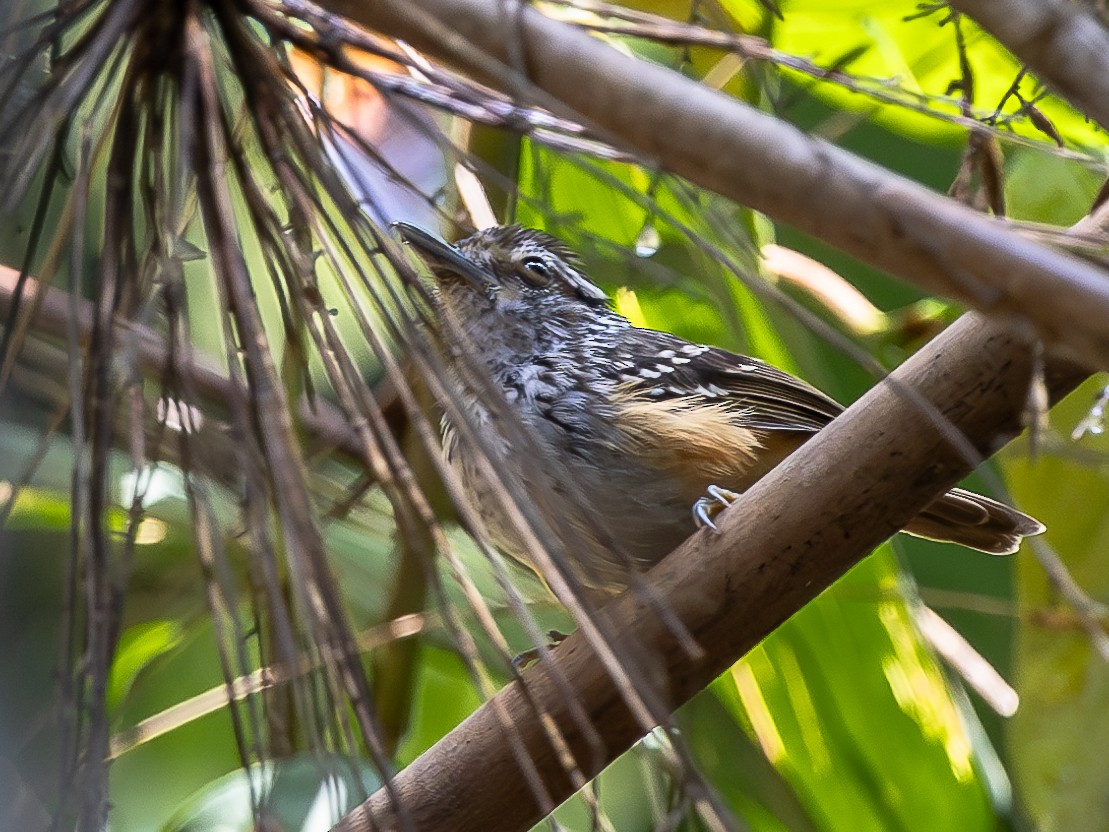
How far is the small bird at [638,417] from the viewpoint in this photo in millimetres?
2074

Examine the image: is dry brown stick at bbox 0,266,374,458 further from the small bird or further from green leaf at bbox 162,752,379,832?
green leaf at bbox 162,752,379,832

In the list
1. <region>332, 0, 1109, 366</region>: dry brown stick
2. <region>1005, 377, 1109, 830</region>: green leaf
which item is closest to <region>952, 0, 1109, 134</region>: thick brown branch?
<region>332, 0, 1109, 366</region>: dry brown stick

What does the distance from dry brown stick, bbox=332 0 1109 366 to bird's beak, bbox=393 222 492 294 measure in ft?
5.05

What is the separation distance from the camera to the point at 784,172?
753 millimetres

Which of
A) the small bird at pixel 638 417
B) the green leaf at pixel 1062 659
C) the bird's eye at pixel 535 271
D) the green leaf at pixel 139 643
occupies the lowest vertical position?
the green leaf at pixel 1062 659

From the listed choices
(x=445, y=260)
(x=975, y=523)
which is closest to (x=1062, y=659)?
(x=975, y=523)

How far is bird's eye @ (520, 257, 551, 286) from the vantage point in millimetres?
2580

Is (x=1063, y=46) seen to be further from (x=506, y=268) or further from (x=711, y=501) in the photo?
(x=506, y=268)

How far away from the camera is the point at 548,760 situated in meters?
1.49

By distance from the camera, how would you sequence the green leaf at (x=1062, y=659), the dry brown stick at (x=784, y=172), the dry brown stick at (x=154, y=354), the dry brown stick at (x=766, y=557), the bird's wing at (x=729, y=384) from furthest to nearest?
1. the green leaf at (x=1062, y=659)
2. the bird's wing at (x=729, y=384)
3. the dry brown stick at (x=766, y=557)
4. the dry brown stick at (x=154, y=354)
5. the dry brown stick at (x=784, y=172)

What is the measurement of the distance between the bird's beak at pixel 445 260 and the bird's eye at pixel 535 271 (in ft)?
0.29

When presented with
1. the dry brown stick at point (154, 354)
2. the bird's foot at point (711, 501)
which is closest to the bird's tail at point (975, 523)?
the bird's foot at point (711, 501)

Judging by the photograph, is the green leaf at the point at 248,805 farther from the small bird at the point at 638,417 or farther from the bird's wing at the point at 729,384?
the bird's wing at the point at 729,384

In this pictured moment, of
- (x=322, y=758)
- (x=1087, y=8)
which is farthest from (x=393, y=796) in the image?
(x=1087, y=8)
